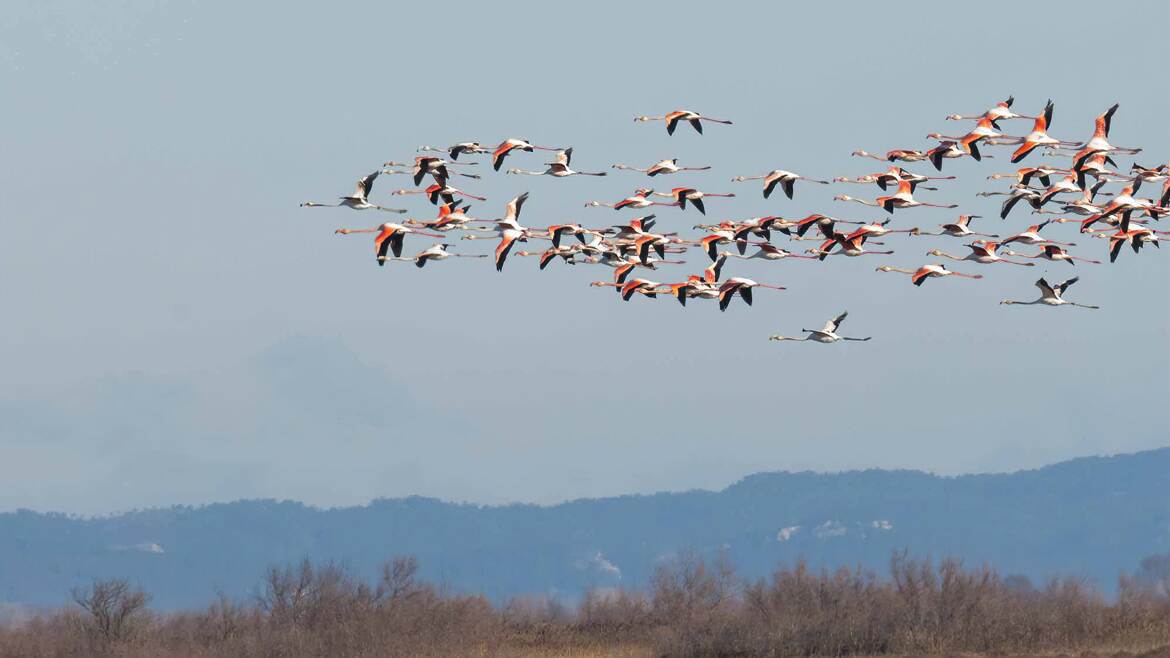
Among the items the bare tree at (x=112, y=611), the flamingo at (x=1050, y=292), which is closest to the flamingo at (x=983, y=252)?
the flamingo at (x=1050, y=292)

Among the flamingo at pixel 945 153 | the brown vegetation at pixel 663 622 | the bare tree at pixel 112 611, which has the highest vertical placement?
the flamingo at pixel 945 153

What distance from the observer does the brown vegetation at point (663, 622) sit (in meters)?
70.6

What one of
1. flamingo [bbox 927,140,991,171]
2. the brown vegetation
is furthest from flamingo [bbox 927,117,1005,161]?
the brown vegetation

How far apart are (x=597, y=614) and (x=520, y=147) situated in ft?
117

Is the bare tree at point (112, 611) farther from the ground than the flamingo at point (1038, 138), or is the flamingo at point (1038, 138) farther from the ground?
the flamingo at point (1038, 138)

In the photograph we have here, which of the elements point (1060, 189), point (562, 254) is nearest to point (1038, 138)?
point (1060, 189)

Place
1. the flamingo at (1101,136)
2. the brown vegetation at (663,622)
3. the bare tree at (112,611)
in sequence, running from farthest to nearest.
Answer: the bare tree at (112,611) < the brown vegetation at (663,622) < the flamingo at (1101,136)

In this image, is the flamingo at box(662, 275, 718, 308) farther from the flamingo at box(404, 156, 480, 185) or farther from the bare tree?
the bare tree

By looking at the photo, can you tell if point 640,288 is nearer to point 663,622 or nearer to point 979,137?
point 979,137

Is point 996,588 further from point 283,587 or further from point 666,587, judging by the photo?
point 283,587

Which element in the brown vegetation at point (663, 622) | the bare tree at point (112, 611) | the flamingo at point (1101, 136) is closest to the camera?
the flamingo at point (1101, 136)

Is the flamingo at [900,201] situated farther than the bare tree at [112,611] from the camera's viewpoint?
No

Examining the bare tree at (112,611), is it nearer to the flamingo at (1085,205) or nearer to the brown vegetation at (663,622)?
the brown vegetation at (663,622)

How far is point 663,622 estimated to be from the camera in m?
81.1
